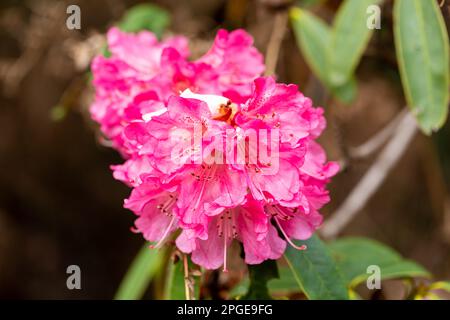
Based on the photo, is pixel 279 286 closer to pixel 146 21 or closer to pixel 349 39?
pixel 349 39

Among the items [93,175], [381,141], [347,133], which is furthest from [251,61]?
[93,175]

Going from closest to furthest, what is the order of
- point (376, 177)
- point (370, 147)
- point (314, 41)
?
1. point (314, 41)
2. point (370, 147)
3. point (376, 177)

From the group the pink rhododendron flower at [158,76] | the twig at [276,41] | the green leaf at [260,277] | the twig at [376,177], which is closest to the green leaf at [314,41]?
the twig at [276,41]

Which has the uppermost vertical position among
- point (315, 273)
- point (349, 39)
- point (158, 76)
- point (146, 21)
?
point (146, 21)

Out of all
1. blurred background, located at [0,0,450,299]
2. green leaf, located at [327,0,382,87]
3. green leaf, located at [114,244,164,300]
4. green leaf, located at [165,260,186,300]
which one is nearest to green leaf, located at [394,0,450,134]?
green leaf, located at [327,0,382,87]

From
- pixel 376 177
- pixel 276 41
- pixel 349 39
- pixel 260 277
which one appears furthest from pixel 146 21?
pixel 260 277
